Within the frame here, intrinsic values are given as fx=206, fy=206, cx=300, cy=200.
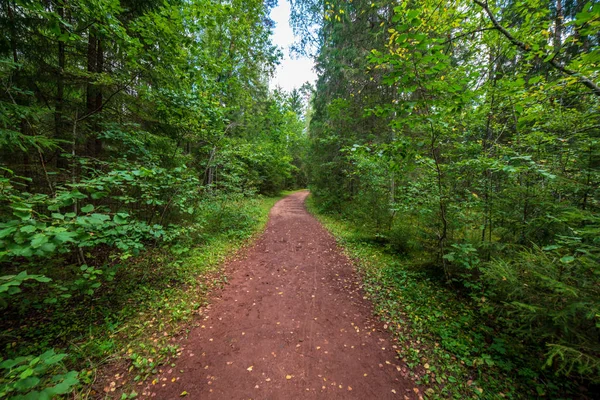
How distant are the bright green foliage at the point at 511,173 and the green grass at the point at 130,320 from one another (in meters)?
4.33

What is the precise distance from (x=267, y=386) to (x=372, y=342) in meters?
1.73

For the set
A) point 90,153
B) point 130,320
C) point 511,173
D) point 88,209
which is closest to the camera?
point 88,209

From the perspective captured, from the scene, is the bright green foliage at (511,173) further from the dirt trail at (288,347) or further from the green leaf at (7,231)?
the green leaf at (7,231)

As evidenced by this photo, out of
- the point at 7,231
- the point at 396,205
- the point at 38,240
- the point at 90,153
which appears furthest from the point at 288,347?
the point at 90,153

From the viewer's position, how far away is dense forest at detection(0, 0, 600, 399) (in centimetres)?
235

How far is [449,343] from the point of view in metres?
3.12

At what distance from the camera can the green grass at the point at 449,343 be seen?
2.49 metres

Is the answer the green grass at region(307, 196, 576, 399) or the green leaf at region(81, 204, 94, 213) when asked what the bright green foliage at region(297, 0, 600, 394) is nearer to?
the green grass at region(307, 196, 576, 399)

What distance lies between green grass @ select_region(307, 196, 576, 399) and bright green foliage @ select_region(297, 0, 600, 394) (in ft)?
0.31

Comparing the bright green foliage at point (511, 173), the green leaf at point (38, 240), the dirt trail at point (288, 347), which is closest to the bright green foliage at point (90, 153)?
the green leaf at point (38, 240)

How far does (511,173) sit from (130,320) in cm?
712

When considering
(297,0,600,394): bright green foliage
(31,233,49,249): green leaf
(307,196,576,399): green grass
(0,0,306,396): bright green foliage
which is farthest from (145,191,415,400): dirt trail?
(31,233,49,249): green leaf

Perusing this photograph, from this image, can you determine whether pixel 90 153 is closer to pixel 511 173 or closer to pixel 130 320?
pixel 130 320

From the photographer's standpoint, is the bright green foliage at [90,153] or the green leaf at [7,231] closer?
the green leaf at [7,231]
